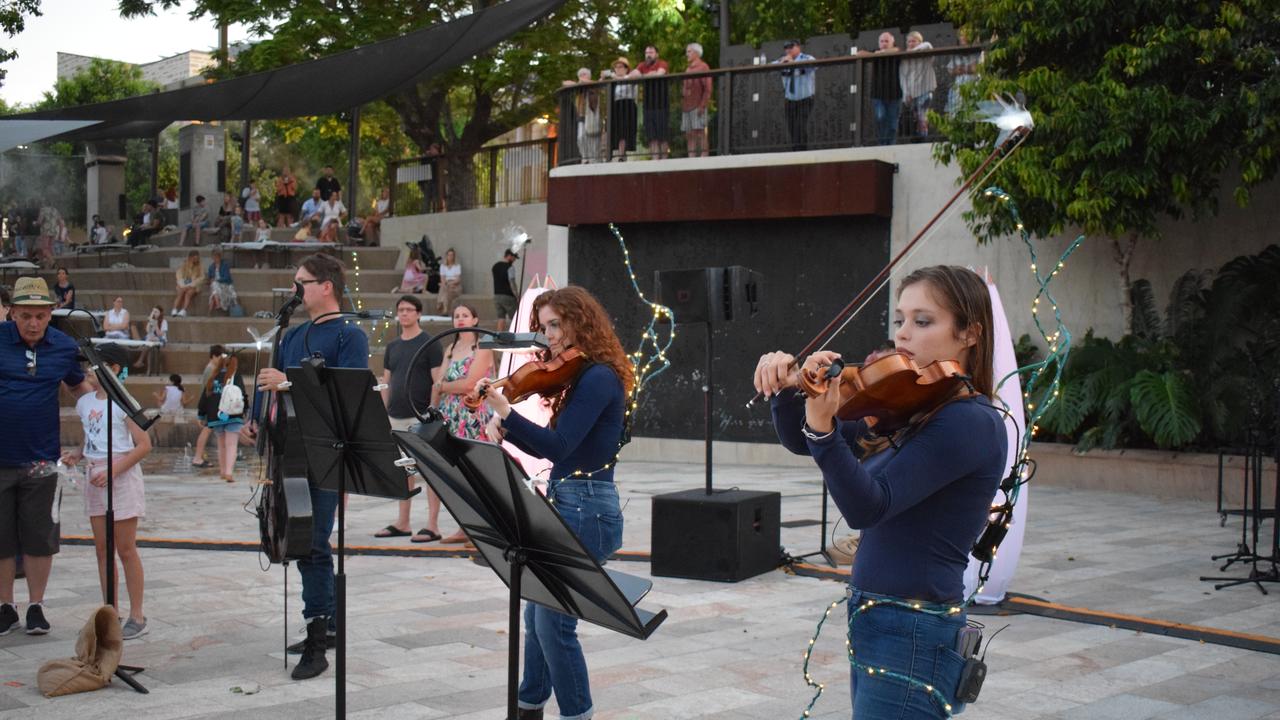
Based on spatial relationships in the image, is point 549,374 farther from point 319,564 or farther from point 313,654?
point 313,654

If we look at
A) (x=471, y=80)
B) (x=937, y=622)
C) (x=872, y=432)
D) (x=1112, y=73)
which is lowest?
(x=937, y=622)

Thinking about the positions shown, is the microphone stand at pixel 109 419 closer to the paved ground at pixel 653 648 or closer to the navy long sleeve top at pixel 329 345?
the paved ground at pixel 653 648

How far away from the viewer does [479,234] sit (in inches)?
983

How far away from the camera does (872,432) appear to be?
3.04m

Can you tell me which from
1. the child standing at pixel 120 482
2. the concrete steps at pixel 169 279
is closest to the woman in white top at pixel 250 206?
the concrete steps at pixel 169 279

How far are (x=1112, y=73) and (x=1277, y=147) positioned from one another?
194 cm

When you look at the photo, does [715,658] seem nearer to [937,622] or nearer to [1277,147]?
[937,622]

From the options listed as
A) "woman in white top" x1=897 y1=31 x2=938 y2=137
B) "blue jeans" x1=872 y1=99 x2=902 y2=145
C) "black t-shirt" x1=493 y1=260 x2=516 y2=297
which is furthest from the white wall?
"woman in white top" x1=897 y1=31 x2=938 y2=137

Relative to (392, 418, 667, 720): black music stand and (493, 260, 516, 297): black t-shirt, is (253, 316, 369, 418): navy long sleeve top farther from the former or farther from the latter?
(493, 260, 516, 297): black t-shirt

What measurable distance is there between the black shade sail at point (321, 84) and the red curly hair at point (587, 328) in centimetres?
767

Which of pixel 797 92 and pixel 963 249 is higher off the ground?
pixel 797 92

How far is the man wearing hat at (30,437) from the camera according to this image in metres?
6.81

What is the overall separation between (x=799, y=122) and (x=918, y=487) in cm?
1509

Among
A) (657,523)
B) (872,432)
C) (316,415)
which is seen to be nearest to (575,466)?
(316,415)
